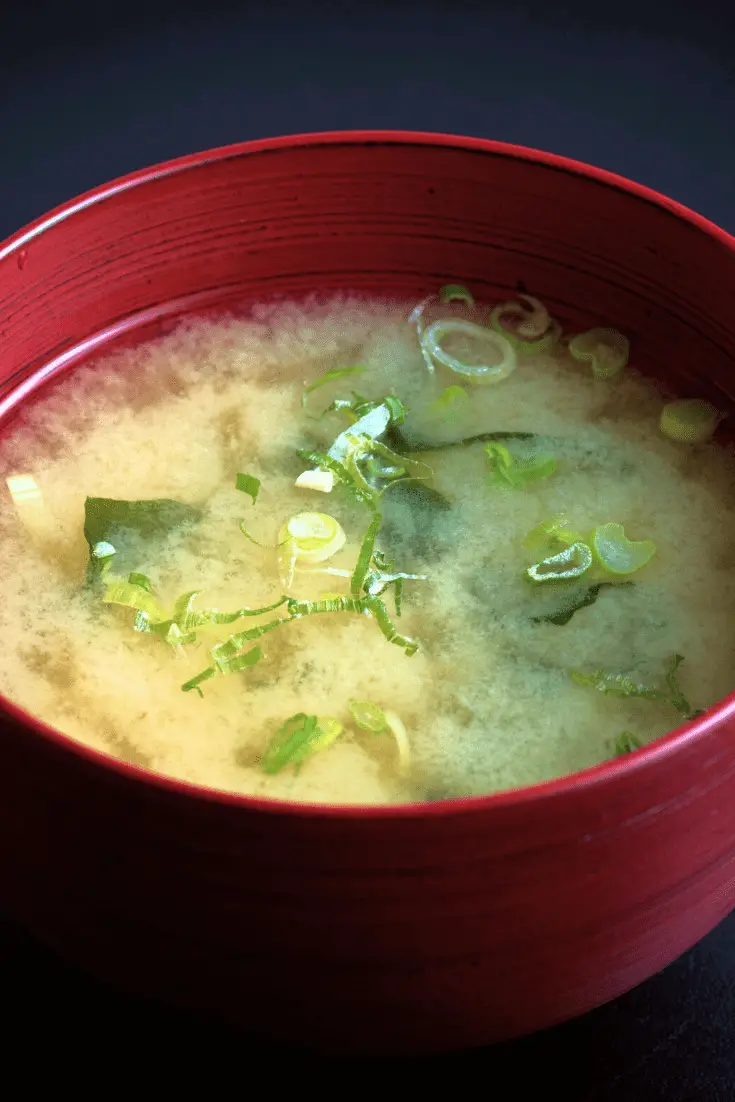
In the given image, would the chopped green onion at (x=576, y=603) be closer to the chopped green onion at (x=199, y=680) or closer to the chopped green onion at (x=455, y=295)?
the chopped green onion at (x=199, y=680)

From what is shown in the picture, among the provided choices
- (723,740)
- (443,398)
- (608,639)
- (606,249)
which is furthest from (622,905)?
(606,249)

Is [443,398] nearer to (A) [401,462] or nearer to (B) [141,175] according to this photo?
(A) [401,462]

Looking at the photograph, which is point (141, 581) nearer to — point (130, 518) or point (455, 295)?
point (130, 518)

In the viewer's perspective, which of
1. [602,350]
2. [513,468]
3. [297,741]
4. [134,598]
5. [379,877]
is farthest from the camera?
[602,350]

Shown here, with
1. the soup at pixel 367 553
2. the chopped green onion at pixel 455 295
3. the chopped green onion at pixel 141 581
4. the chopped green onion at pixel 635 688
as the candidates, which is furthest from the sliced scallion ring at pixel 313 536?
the chopped green onion at pixel 455 295

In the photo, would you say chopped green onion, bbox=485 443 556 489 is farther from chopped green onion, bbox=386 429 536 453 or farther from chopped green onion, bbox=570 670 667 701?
chopped green onion, bbox=570 670 667 701

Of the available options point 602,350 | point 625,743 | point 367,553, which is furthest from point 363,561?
point 602,350

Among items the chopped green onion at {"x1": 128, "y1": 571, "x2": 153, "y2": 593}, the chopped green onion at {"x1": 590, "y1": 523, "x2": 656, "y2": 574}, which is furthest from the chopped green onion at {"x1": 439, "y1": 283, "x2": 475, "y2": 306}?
the chopped green onion at {"x1": 128, "y1": 571, "x2": 153, "y2": 593}

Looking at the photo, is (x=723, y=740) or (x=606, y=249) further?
(x=606, y=249)
